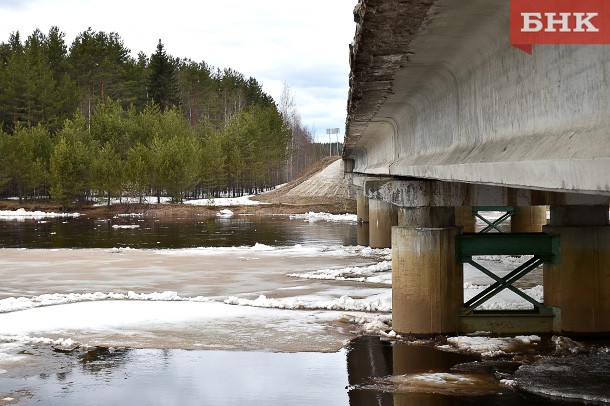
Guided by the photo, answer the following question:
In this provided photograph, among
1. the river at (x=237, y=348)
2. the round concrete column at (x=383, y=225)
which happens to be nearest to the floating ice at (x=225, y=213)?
the round concrete column at (x=383, y=225)

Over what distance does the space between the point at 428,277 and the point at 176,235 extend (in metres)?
27.6

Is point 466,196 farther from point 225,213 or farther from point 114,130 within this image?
point 114,130

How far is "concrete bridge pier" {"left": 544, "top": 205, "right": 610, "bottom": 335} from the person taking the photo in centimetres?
1184

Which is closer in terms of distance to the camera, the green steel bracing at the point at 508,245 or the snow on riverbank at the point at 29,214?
the green steel bracing at the point at 508,245

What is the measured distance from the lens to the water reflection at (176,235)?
32.2m

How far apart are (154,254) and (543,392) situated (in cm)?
1925

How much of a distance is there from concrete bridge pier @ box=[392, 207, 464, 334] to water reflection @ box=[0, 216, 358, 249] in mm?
19614

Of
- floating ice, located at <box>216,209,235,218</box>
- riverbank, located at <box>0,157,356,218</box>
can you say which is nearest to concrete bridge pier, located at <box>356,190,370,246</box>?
riverbank, located at <box>0,157,356,218</box>

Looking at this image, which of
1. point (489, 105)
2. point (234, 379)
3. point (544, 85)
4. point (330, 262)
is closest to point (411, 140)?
point (234, 379)

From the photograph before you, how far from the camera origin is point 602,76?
4.30m

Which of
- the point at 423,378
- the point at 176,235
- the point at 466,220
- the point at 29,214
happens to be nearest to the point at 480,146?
the point at 423,378

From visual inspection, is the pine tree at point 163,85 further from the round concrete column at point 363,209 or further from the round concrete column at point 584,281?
the round concrete column at point 584,281

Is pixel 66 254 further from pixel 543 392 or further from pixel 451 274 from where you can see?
pixel 543 392

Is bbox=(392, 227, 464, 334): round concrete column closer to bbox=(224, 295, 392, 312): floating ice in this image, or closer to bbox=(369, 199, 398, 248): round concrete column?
bbox=(224, 295, 392, 312): floating ice
